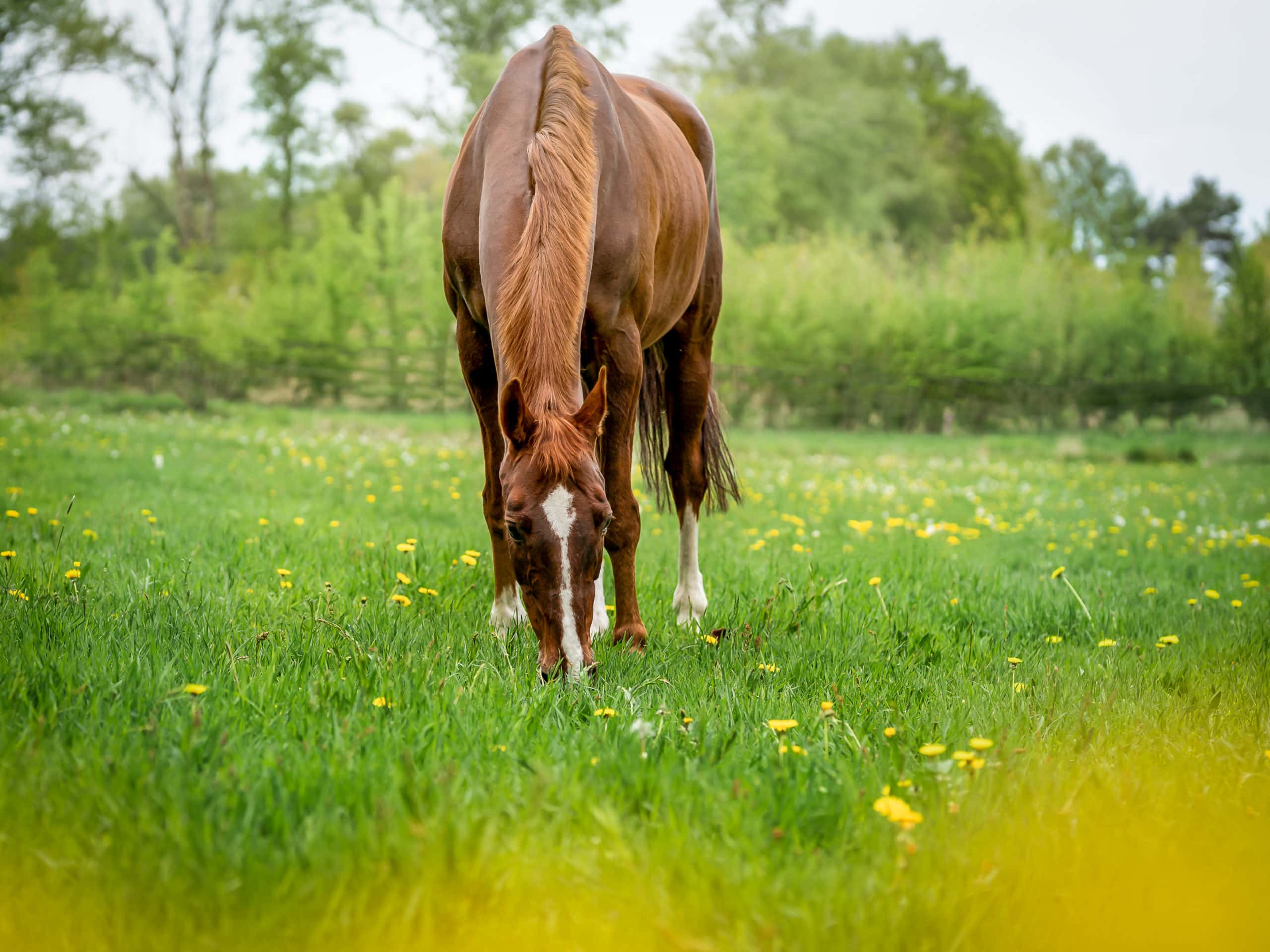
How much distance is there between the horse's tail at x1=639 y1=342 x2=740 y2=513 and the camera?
4.68 meters

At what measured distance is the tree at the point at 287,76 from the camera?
24531 mm

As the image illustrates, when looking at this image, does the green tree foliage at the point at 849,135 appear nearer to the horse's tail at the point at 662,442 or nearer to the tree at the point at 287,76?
the tree at the point at 287,76

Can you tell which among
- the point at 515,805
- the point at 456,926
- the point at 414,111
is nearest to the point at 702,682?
the point at 515,805

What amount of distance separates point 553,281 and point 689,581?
1.90 metres

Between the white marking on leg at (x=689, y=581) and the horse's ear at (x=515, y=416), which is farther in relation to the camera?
the white marking on leg at (x=689, y=581)

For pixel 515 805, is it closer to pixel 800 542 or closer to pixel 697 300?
pixel 697 300

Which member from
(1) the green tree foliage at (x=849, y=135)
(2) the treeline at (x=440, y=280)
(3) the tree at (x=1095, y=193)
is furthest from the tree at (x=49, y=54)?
(3) the tree at (x=1095, y=193)

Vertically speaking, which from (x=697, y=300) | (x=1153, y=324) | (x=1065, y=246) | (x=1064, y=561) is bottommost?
(x=1064, y=561)

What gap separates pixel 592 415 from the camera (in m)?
2.51

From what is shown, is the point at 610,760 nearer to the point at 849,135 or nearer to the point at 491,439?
the point at 491,439

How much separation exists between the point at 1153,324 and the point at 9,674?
2861cm

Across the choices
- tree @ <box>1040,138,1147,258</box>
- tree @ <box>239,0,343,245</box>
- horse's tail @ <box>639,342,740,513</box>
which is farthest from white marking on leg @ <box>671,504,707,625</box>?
tree @ <box>1040,138,1147,258</box>

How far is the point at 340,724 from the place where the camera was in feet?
6.88

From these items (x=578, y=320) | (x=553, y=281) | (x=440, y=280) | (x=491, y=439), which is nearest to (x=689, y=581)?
(x=491, y=439)
